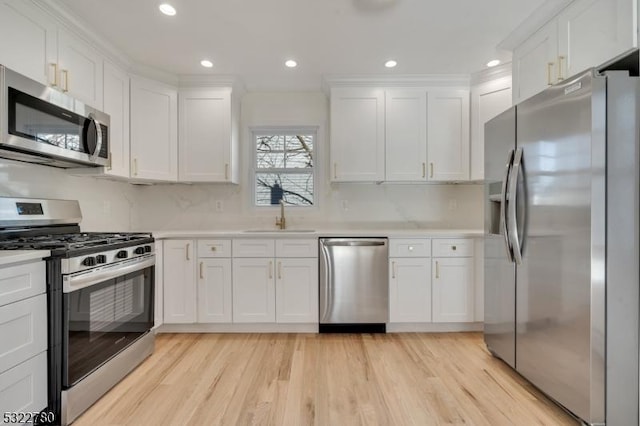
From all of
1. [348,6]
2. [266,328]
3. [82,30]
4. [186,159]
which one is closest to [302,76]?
[348,6]

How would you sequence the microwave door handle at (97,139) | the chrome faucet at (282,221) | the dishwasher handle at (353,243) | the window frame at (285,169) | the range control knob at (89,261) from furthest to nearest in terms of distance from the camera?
the window frame at (285,169), the chrome faucet at (282,221), the dishwasher handle at (353,243), the microwave door handle at (97,139), the range control knob at (89,261)

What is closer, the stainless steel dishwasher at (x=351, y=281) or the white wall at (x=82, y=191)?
the white wall at (x=82, y=191)

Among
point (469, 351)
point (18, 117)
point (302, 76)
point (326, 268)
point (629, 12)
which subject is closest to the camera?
point (629, 12)

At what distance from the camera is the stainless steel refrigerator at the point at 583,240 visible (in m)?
1.45

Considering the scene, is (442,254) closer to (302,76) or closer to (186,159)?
(302,76)

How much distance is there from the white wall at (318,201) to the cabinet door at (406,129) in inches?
13.6

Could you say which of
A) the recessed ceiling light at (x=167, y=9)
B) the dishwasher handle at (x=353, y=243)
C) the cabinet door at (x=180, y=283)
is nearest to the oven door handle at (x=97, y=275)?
the cabinet door at (x=180, y=283)

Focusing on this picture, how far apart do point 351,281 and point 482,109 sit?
210 cm

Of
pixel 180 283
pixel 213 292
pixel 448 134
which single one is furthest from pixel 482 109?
pixel 180 283

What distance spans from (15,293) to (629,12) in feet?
10.4

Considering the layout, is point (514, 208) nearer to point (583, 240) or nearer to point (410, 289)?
point (583, 240)

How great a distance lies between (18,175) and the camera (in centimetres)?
202

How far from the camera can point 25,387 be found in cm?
142

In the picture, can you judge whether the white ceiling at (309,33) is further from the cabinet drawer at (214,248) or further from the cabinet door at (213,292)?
the cabinet door at (213,292)
